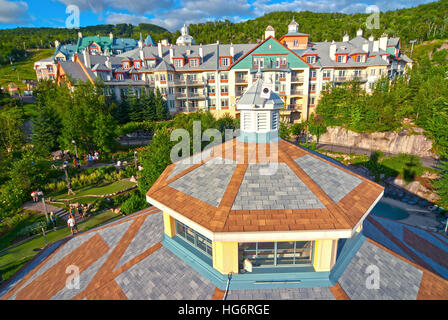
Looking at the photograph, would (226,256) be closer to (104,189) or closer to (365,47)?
(104,189)

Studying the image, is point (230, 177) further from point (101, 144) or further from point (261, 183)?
point (101, 144)

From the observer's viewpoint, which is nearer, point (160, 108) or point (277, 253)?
point (277, 253)

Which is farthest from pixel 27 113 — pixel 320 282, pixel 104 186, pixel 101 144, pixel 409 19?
pixel 409 19

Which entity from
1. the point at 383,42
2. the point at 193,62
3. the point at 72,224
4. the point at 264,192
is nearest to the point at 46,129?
the point at 72,224

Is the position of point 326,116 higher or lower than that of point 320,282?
higher

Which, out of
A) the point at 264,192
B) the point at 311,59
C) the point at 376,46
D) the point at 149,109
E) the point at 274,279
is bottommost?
the point at 274,279

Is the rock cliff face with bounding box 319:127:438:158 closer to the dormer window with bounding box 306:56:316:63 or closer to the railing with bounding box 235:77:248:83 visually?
the dormer window with bounding box 306:56:316:63

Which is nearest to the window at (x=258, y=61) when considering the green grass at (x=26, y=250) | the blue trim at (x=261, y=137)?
the green grass at (x=26, y=250)
